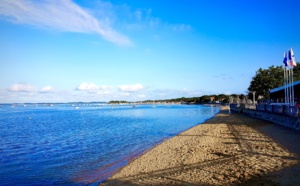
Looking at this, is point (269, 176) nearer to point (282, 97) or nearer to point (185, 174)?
point (185, 174)

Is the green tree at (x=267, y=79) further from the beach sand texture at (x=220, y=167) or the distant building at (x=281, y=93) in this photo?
the beach sand texture at (x=220, y=167)

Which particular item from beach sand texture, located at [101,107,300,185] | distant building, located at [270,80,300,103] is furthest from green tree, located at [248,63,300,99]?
beach sand texture, located at [101,107,300,185]

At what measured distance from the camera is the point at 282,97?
151 feet

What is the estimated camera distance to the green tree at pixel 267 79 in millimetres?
69938

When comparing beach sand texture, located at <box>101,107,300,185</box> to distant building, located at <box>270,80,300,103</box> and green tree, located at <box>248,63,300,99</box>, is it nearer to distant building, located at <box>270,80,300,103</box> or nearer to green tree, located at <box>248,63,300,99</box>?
distant building, located at <box>270,80,300,103</box>

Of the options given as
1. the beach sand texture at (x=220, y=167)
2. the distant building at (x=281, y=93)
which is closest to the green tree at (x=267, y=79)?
the distant building at (x=281, y=93)

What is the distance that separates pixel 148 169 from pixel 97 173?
2.79 meters

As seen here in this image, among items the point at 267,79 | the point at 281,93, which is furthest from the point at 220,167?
the point at 267,79

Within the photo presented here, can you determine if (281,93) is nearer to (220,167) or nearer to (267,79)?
(267,79)

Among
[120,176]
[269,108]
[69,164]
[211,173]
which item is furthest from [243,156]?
[269,108]

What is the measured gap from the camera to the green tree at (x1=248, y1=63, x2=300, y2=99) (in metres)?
69.9

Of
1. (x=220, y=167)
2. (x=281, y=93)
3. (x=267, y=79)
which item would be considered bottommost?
(x=220, y=167)

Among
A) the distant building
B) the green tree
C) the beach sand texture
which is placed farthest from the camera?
the green tree

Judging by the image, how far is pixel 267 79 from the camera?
70.2m
